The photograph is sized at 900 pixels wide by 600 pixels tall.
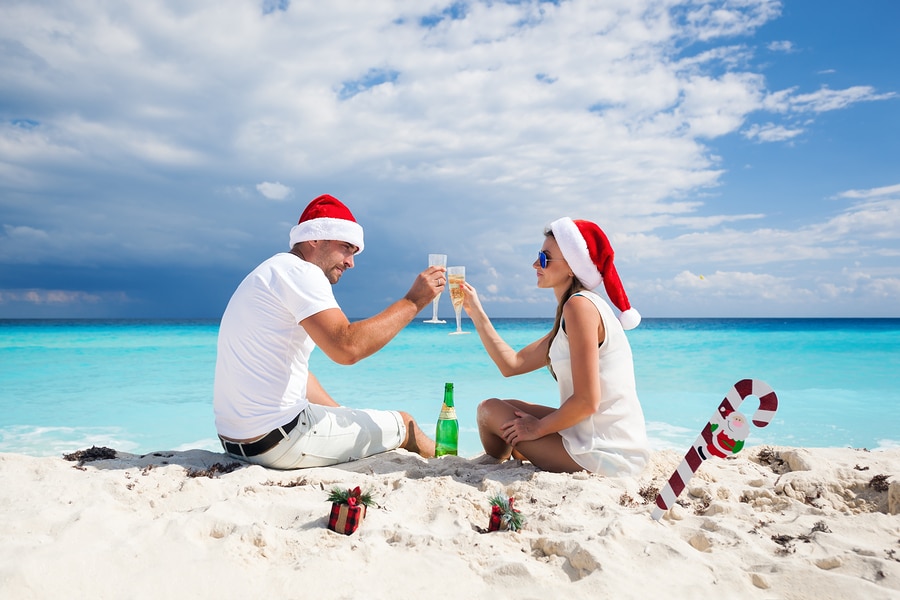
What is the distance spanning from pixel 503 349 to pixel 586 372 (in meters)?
1.07

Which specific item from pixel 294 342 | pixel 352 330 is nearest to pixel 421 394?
pixel 294 342

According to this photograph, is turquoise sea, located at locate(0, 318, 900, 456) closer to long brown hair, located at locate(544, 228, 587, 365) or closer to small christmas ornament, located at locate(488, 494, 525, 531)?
long brown hair, located at locate(544, 228, 587, 365)

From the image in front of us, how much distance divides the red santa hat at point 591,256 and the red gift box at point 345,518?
2.07 metres

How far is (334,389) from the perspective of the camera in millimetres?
12406

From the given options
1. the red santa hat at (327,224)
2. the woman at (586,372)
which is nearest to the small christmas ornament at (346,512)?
the woman at (586,372)

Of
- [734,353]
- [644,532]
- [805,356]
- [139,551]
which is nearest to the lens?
[139,551]

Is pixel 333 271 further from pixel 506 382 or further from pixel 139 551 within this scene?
pixel 506 382

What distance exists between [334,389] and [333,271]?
8616 mm

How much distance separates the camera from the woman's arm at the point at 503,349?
4.39 metres

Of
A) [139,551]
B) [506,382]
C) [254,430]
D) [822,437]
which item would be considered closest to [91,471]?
[254,430]

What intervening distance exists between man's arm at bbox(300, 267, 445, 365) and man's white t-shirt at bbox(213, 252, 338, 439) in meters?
0.11

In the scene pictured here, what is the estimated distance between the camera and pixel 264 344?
3852 millimetres

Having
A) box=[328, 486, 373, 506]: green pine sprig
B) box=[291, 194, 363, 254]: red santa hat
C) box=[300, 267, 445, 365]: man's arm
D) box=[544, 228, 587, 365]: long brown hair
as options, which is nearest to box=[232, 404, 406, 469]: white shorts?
box=[300, 267, 445, 365]: man's arm

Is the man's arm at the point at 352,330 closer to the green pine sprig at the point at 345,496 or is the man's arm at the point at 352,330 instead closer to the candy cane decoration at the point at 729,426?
the green pine sprig at the point at 345,496
